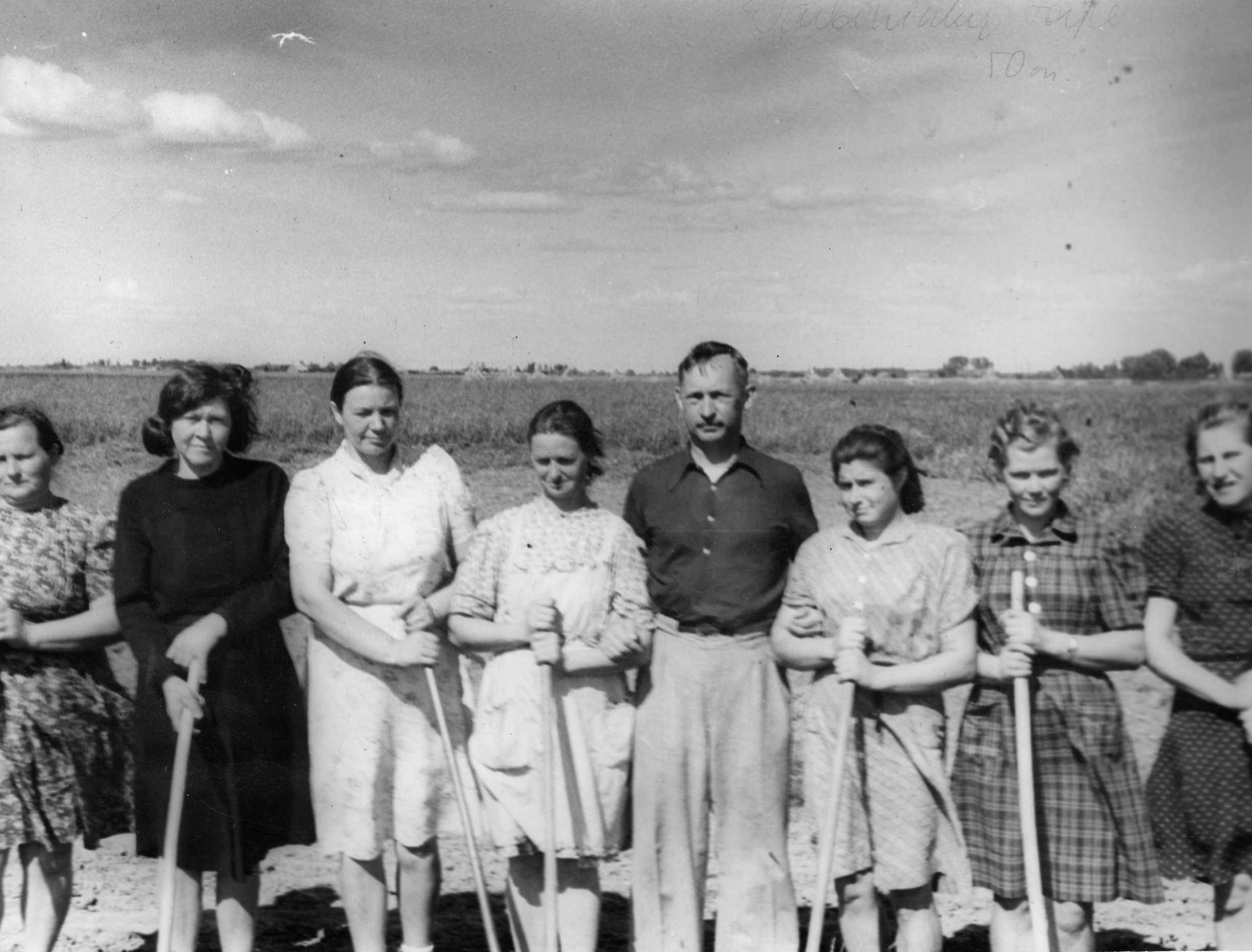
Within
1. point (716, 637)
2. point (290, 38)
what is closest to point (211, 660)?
point (716, 637)

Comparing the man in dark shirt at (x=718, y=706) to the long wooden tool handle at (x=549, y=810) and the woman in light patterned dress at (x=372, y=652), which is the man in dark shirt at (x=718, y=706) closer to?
the long wooden tool handle at (x=549, y=810)

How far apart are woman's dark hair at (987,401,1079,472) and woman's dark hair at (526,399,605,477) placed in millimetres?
1110

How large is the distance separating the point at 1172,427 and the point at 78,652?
3569mm

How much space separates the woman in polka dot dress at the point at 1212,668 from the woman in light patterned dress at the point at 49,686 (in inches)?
116

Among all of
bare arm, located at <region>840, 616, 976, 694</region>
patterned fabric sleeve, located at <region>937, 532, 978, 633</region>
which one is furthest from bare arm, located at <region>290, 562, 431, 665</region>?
patterned fabric sleeve, located at <region>937, 532, 978, 633</region>

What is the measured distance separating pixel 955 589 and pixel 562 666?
1.09 meters

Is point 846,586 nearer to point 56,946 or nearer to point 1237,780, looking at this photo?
point 1237,780

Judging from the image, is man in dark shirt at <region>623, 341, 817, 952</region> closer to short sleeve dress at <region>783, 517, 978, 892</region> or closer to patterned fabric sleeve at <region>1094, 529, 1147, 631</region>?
short sleeve dress at <region>783, 517, 978, 892</region>

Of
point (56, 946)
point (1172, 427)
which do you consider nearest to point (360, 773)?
point (56, 946)

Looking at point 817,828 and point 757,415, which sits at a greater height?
point 757,415

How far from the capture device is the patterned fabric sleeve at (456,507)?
3.51m

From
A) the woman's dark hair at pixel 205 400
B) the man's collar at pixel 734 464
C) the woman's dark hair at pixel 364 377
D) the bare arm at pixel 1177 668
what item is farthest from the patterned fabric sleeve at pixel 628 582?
the bare arm at pixel 1177 668

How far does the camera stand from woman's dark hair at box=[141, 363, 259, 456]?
3.48 m

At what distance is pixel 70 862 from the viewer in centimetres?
358
